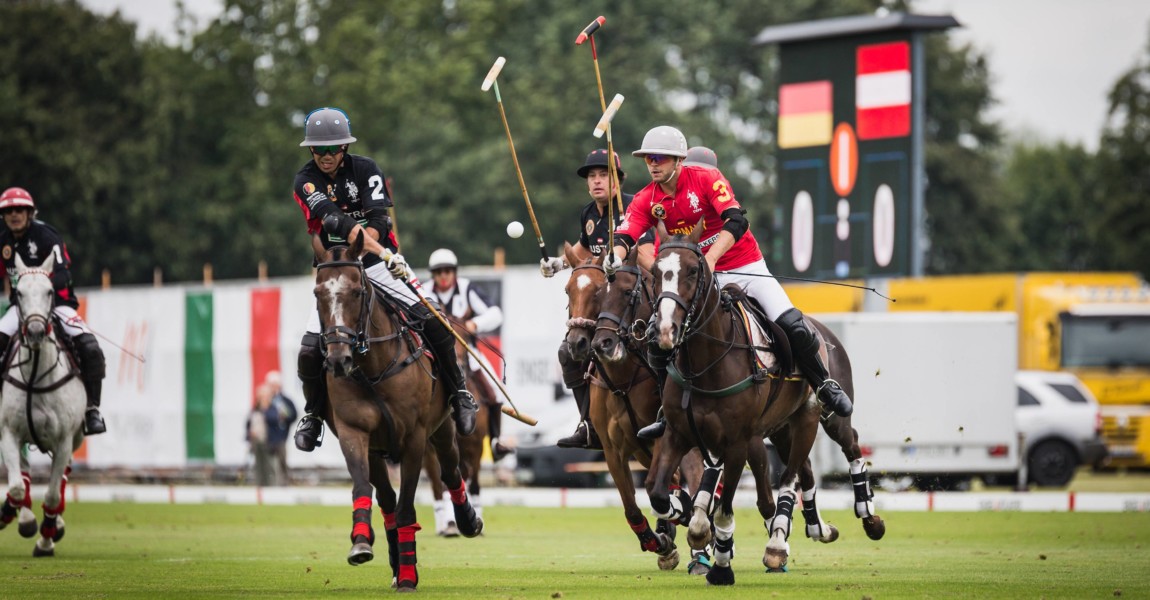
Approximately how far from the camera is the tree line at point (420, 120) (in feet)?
175

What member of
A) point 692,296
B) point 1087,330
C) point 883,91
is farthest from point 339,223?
point 1087,330

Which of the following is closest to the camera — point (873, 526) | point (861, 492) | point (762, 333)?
point (762, 333)

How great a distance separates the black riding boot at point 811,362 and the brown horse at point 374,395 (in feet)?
9.24

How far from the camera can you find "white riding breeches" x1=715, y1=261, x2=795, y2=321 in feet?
45.8

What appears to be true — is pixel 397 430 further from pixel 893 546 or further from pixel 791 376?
pixel 893 546

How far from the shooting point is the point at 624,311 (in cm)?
1273

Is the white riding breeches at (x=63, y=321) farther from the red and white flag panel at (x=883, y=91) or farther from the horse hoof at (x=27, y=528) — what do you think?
the red and white flag panel at (x=883, y=91)

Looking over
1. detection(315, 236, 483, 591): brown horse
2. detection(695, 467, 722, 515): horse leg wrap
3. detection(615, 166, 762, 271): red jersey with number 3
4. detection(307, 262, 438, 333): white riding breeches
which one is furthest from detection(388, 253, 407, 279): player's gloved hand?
detection(695, 467, 722, 515): horse leg wrap

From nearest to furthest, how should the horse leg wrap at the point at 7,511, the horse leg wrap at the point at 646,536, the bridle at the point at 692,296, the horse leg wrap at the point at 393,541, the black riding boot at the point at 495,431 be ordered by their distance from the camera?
A: 1. the bridle at the point at 692,296
2. the horse leg wrap at the point at 393,541
3. the horse leg wrap at the point at 646,536
4. the horse leg wrap at the point at 7,511
5. the black riding boot at the point at 495,431

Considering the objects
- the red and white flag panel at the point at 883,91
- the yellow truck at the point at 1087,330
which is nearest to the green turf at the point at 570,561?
the red and white flag panel at the point at 883,91

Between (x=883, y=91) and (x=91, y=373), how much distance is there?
13011mm

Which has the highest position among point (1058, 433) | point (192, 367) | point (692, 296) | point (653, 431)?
point (692, 296)

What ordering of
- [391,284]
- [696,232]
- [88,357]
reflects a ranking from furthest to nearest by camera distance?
[88,357] → [391,284] → [696,232]

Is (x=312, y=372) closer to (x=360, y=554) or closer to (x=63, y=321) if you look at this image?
(x=360, y=554)
